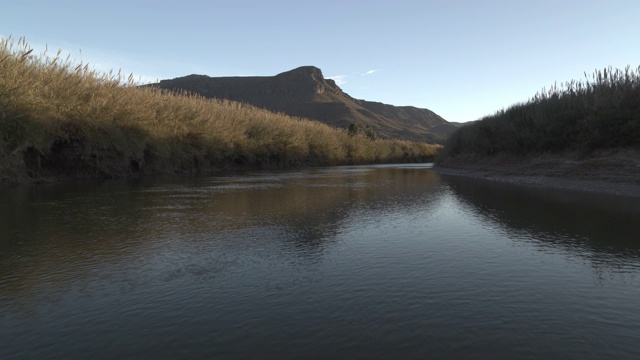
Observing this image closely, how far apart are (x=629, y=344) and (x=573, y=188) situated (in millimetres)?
20656

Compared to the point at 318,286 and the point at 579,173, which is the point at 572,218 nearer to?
the point at 318,286

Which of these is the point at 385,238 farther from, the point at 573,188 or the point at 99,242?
the point at 573,188

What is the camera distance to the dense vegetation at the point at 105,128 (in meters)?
22.9

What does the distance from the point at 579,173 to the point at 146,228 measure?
24.8 meters

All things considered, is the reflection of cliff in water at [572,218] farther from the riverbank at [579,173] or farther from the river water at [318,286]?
the riverbank at [579,173]

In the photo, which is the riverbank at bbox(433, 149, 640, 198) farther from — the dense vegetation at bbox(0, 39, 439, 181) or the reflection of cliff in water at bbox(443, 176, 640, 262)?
the dense vegetation at bbox(0, 39, 439, 181)

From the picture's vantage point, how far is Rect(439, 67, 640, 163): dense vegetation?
24.4 m

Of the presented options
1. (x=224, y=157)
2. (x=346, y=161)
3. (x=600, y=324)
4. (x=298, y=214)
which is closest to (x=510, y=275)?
(x=600, y=324)

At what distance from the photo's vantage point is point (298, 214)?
1498 cm

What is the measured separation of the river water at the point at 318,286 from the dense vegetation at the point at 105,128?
38.9 feet

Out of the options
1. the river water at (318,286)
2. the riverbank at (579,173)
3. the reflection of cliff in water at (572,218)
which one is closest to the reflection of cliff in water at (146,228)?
the river water at (318,286)

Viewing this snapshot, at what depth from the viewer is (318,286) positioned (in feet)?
23.3

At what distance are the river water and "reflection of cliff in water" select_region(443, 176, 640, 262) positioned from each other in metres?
0.10

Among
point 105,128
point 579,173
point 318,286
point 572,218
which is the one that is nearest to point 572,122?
point 579,173
